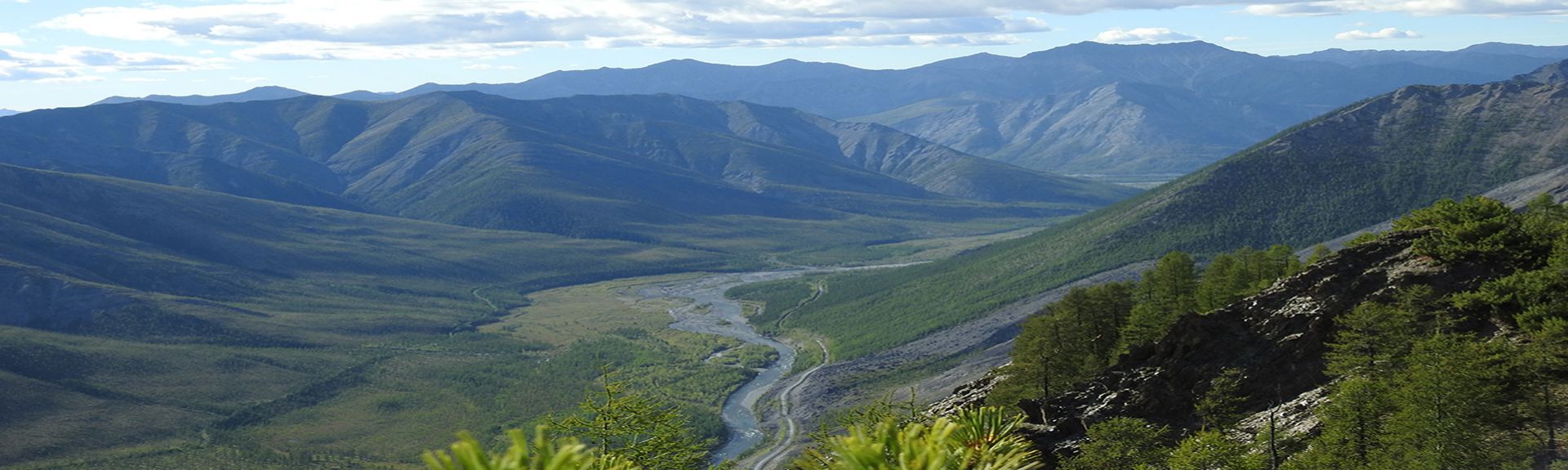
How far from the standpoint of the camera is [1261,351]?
181 ft

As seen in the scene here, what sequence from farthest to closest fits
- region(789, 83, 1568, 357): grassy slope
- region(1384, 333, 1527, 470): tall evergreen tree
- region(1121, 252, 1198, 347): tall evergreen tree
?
region(789, 83, 1568, 357): grassy slope < region(1121, 252, 1198, 347): tall evergreen tree < region(1384, 333, 1527, 470): tall evergreen tree

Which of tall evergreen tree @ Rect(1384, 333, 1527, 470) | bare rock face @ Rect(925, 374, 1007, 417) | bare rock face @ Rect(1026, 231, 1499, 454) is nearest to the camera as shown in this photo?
tall evergreen tree @ Rect(1384, 333, 1527, 470)

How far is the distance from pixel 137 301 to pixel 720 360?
328 ft

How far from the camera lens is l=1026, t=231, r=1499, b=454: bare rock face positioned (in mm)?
53906

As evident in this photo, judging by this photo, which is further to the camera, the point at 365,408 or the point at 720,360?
the point at 720,360

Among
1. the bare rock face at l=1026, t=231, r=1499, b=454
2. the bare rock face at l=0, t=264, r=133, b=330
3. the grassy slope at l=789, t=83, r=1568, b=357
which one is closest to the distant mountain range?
the grassy slope at l=789, t=83, r=1568, b=357

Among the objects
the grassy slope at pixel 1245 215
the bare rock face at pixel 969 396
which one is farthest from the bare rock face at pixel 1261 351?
the grassy slope at pixel 1245 215

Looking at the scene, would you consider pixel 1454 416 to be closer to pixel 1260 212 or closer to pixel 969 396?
pixel 969 396

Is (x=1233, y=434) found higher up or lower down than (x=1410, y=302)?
lower down

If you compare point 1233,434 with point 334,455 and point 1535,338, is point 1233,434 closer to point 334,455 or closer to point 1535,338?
point 1535,338

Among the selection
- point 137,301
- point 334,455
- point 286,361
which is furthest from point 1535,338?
point 137,301

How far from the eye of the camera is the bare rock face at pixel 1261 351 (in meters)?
53.9

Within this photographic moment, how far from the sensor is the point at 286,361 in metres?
171

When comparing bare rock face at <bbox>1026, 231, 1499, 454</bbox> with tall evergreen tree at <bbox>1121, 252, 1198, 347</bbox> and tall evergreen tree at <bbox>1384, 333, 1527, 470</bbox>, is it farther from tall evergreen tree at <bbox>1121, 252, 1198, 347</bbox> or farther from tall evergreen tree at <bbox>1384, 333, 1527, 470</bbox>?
tall evergreen tree at <bbox>1384, 333, 1527, 470</bbox>
